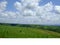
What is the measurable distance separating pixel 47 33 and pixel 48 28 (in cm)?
6

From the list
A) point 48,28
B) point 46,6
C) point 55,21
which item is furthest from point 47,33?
point 46,6

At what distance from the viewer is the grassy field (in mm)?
1407

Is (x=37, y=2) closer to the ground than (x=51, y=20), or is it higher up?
higher up

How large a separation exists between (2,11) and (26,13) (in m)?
0.25

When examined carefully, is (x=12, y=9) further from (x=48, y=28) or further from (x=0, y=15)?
(x=48, y=28)

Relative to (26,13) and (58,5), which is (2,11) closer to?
(26,13)

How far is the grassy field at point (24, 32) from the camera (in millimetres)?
1407

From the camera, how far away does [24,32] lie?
1.44 m

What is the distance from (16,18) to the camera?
143cm
